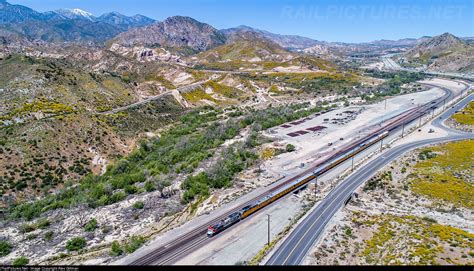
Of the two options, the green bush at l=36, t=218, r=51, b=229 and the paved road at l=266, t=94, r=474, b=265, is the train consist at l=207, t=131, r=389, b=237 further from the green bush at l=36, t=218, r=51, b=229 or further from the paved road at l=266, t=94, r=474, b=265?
the green bush at l=36, t=218, r=51, b=229

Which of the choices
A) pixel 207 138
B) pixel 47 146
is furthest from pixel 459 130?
pixel 47 146

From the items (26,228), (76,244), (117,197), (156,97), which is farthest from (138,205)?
A: (156,97)

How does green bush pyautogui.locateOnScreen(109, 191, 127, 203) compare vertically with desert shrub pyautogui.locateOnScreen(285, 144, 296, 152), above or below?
below

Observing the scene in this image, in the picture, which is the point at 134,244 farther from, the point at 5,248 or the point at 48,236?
the point at 5,248

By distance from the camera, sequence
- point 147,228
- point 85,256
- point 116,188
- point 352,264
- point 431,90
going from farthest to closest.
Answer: point 431,90
point 116,188
point 147,228
point 85,256
point 352,264

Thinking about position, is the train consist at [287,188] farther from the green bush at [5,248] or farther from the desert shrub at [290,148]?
the green bush at [5,248]

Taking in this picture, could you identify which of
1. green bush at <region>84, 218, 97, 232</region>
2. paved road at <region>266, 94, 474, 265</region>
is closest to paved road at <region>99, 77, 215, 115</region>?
green bush at <region>84, 218, 97, 232</region>

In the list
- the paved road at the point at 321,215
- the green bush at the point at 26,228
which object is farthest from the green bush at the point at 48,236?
the paved road at the point at 321,215

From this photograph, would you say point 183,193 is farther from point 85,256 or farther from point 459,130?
point 459,130
